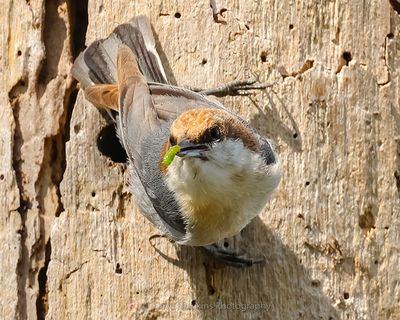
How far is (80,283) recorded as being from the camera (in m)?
4.43

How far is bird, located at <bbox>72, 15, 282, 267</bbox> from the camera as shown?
394 centimetres

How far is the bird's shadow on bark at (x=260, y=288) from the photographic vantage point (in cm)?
436

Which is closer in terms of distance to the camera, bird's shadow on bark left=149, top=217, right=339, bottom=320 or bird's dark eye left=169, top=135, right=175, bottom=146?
bird's dark eye left=169, top=135, right=175, bottom=146

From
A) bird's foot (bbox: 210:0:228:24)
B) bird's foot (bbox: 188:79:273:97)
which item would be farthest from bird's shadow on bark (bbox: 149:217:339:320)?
bird's foot (bbox: 210:0:228:24)

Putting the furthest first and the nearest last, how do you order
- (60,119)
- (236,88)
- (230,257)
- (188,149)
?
(60,119)
(236,88)
(230,257)
(188,149)

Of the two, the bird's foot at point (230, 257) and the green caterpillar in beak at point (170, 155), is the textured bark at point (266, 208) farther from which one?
the green caterpillar in beak at point (170, 155)

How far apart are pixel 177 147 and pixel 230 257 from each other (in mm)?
A: 738

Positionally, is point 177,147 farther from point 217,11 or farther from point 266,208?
point 217,11

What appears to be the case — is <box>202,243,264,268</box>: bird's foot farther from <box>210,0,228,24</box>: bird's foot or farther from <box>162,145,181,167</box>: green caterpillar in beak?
<box>210,0,228,24</box>: bird's foot

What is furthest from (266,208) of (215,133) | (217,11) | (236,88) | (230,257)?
(217,11)

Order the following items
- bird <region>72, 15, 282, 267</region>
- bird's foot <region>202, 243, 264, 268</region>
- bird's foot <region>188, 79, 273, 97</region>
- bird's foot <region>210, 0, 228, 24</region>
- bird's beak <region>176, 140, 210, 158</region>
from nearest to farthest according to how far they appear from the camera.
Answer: bird's beak <region>176, 140, 210, 158</region> < bird <region>72, 15, 282, 267</region> < bird's foot <region>202, 243, 264, 268</region> < bird's foot <region>188, 79, 273, 97</region> < bird's foot <region>210, 0, 228, 24</region>

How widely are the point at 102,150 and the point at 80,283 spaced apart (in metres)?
0.66

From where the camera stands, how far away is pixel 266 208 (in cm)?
448

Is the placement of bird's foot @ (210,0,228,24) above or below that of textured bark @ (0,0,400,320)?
above
